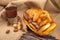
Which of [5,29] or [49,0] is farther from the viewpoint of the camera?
[49,0]

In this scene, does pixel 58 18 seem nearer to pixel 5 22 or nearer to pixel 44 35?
pixel 44 35

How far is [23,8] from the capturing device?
1.29 metres

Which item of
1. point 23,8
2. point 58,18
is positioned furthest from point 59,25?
point 23,8

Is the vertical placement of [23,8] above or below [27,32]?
above

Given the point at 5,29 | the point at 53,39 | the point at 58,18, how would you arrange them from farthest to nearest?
the point at 58,18
the point at 5,29
the point at 53,39

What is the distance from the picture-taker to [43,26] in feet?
3.15

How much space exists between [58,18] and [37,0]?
0.25m

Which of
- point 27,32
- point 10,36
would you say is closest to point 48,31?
point 27,32

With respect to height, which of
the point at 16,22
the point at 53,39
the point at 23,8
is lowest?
the point at 53,39

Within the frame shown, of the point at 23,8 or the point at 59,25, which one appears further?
the point at 23,8

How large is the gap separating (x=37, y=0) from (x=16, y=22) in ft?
0.85

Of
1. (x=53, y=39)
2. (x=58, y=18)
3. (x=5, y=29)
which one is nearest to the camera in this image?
(x=53, y=39)

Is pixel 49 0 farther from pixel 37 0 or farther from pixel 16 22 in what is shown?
pixel 16 22

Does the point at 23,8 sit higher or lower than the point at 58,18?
higher
